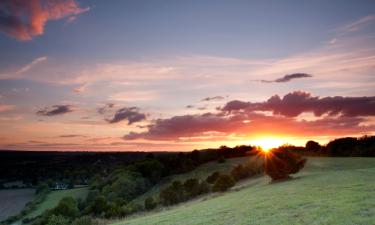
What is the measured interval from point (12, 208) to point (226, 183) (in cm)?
10604

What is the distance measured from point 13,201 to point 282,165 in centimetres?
13826

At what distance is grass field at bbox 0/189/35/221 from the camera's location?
441 feet

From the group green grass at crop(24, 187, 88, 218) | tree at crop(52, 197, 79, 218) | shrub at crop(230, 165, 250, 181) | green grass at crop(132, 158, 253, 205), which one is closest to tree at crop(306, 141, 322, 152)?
green grass at crop(132, 158, 253, 205)

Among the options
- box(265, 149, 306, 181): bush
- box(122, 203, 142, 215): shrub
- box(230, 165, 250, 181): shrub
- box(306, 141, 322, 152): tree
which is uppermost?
box(306, 141, 322, 152): tree

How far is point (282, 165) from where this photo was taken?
57.8 m

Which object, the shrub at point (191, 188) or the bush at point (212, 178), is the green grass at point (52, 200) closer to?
the bush at point (212, 178)

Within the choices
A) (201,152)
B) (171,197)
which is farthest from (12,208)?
(171,197)

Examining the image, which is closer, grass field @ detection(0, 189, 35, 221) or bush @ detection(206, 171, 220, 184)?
bush @ detection(206, 171, 220, 184)

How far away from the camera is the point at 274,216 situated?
2727 centimetres

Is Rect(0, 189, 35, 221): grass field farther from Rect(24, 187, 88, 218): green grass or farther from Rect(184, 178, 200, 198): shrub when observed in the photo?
Rect(184, 178, 200, 198): shrub

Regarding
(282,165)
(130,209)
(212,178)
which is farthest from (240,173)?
(282,165)

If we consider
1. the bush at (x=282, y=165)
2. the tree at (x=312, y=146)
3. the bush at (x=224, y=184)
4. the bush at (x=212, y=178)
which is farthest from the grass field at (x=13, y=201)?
the tree at (x=312, y=146)

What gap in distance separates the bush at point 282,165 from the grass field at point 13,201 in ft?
332

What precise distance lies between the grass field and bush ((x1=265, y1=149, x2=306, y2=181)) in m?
101
